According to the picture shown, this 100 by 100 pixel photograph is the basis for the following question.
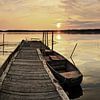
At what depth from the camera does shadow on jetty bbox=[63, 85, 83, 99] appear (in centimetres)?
2189

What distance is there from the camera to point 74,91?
894 inches

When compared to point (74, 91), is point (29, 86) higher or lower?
higher

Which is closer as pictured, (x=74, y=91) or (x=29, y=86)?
(x=29, y=86)

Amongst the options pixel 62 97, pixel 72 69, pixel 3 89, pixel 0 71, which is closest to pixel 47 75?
pixel 0 71

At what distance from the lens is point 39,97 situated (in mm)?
11789

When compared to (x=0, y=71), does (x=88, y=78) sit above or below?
below

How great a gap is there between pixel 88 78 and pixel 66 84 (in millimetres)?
8471

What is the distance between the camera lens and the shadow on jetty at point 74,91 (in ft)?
71.8

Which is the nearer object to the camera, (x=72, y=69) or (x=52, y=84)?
(x=52, y=84)

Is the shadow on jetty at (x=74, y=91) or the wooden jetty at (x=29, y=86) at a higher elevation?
the wooden jetty at (x=29, y=86)

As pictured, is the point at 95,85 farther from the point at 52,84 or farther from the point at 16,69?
the point at 52,84

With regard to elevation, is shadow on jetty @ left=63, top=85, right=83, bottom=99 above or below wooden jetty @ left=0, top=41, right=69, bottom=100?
below

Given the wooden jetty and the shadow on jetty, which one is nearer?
the wooden jetty

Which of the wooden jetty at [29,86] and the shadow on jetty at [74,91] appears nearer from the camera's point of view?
the wooden jetty at [29,86]
